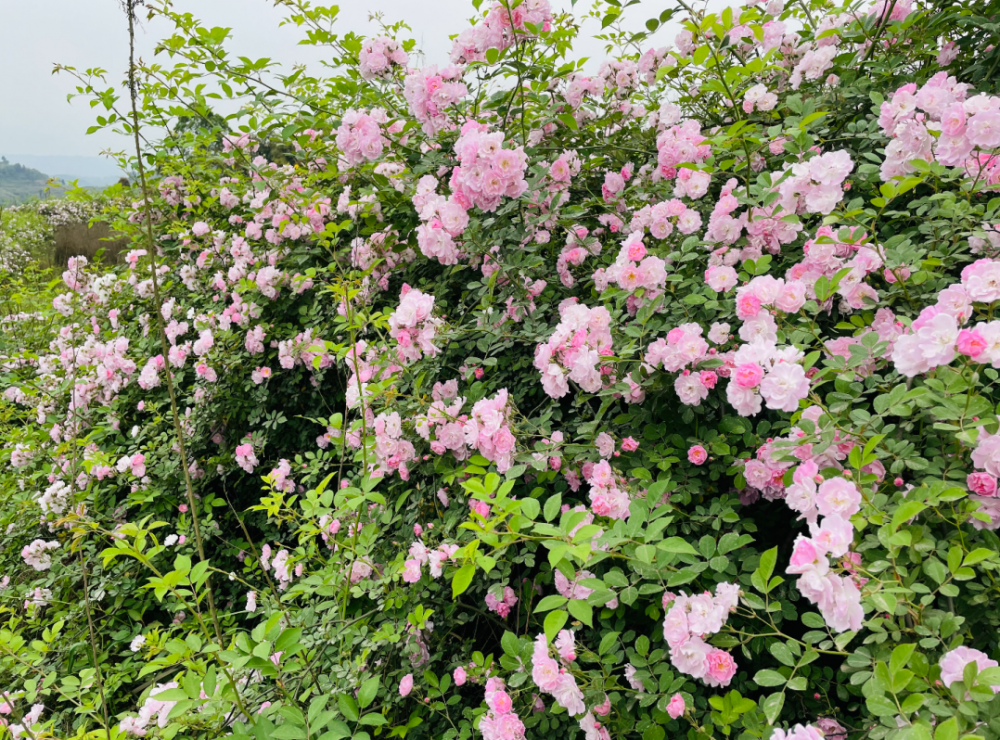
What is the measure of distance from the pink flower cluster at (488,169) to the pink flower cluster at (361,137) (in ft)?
1.79

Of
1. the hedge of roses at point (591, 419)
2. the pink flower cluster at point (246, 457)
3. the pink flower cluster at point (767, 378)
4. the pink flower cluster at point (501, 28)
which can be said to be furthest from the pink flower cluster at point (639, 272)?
the pink flower cluster at point (246, 457)

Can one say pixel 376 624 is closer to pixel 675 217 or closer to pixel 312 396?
pixel 312 396

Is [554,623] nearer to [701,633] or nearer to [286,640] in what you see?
[701,633]

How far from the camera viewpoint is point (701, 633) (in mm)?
1035

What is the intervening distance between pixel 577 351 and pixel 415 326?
0.59 m

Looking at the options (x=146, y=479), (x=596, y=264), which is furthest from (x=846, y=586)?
(x=146, y=479)

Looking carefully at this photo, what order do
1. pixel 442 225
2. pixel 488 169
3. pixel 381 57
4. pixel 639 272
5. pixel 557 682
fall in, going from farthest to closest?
1. pixel 381 57
2. pixel 442 225
3. pixel 488 169
4. pixel 639 272
5. pixel 557 682

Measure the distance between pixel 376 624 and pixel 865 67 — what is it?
2482 mm

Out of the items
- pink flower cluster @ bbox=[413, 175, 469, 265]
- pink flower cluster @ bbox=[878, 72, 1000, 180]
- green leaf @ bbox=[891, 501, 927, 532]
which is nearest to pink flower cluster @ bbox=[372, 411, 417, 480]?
pink flower cluster @ bbox=[413, 175, 469, 265]

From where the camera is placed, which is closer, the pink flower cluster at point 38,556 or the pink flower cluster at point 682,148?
the pink flower cluster at point 682,148

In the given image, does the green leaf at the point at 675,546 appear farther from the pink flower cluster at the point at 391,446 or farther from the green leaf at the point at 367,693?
the pink flower cluster at the point at 391,446

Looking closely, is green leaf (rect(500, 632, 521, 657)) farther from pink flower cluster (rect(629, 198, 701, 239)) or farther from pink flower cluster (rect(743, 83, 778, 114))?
pink flower cluster (rect(743, 83, 778, 114))

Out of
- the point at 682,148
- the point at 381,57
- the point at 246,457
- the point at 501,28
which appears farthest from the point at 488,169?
the point at 246,457

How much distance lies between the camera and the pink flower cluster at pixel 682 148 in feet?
5.93
